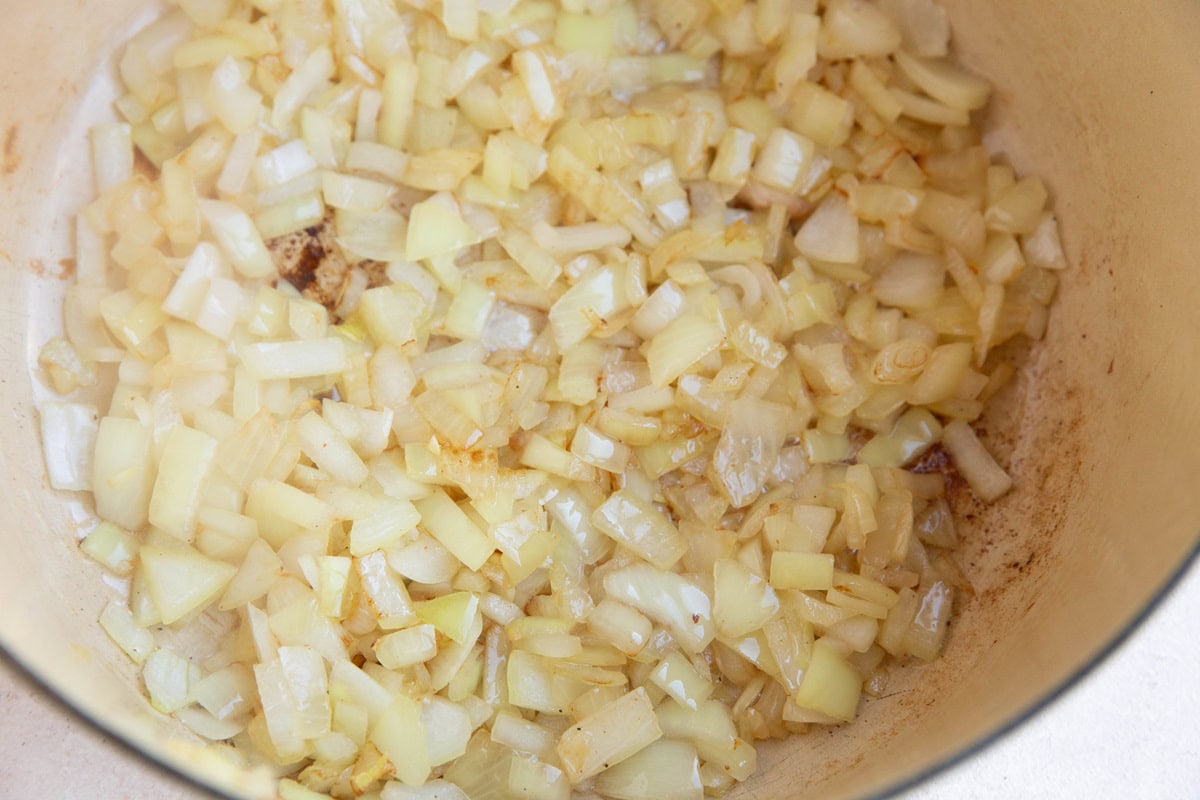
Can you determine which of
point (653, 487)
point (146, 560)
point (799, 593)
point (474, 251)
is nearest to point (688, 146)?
point (474, 251)

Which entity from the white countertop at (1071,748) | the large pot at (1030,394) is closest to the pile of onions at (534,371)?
the large pot at (1030,394)

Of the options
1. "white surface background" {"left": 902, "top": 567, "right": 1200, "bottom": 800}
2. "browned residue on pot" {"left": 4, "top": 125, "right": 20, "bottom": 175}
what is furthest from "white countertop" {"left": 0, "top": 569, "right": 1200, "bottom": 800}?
"browned residue on pot" {"left": 4, "top": 125, "right": 20, "bottom": 175}

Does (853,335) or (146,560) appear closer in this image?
(146,560)

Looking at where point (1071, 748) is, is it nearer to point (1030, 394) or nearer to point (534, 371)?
point (1030, 394)

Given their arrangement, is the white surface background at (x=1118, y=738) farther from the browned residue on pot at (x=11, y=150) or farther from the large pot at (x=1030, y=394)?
the browned residue on pot at (x=11, y=150)

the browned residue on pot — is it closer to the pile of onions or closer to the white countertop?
the pile of onions

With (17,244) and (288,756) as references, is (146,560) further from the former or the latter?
(17,244)
